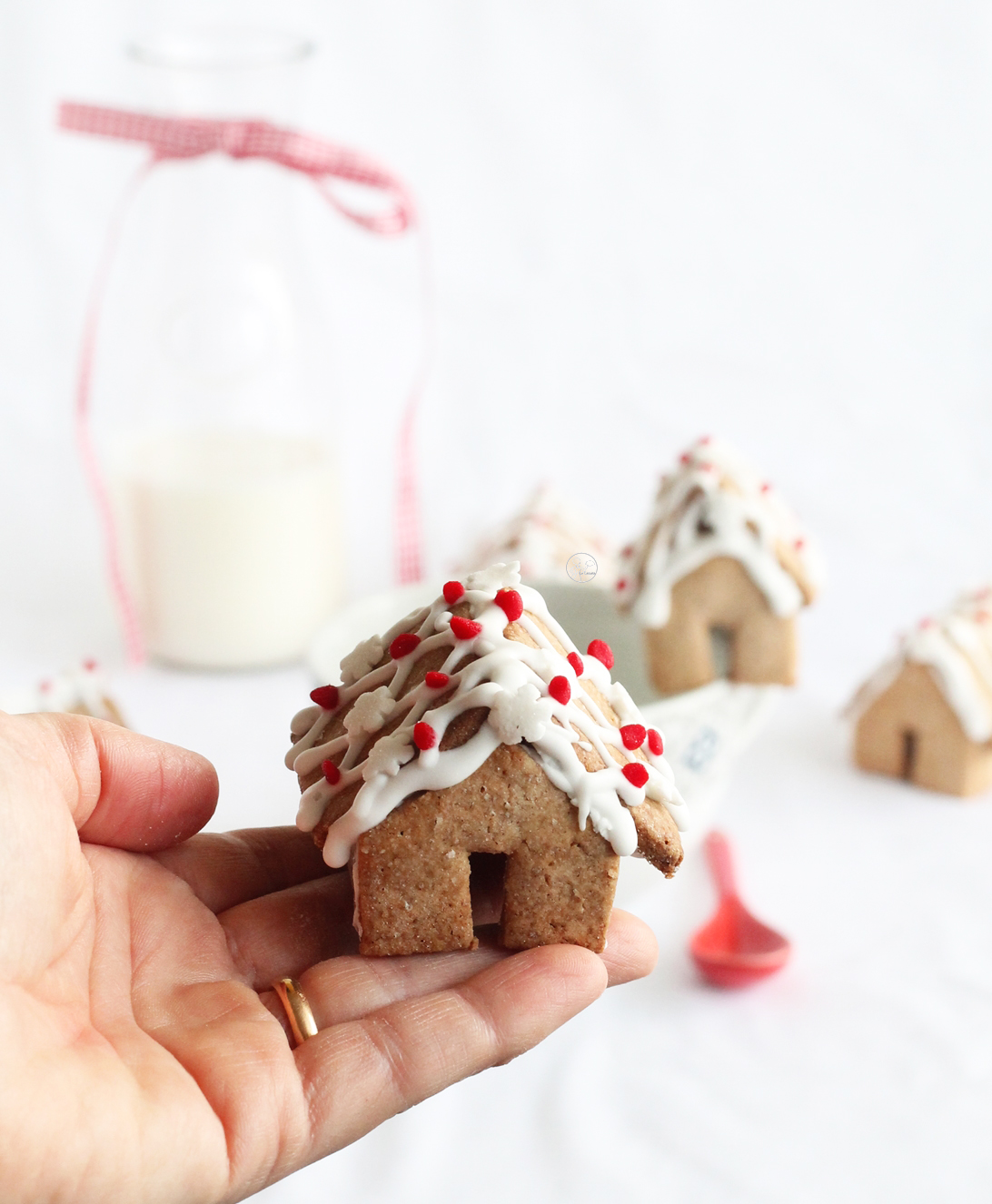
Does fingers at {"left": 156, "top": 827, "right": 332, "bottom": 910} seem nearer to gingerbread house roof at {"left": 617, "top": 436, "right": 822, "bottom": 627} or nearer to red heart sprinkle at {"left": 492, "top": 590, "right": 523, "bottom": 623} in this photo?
red heart sprinkle at {"left": 492, "top": 590, "right": 523, "bottom": 623}

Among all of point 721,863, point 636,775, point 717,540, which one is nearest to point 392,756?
point 636,775

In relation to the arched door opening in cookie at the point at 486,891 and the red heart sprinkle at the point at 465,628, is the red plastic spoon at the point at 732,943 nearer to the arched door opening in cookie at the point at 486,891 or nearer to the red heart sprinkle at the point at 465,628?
the arched door opening in cookie at the point at 486,891

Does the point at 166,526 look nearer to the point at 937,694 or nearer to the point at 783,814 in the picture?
the point at 783,814

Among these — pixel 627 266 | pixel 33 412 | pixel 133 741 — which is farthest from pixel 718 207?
pixel 133 741

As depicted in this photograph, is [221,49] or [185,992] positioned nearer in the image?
[185,992]

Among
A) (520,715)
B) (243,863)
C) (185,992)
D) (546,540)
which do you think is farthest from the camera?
(546,540)

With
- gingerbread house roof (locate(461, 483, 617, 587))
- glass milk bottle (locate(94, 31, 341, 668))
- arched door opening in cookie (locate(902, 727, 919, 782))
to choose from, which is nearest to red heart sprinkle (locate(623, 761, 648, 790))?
gingerbread house roof (locate(461, 483, 617, 587))

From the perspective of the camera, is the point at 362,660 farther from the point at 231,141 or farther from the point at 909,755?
the point at 231,141
